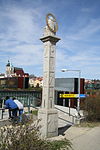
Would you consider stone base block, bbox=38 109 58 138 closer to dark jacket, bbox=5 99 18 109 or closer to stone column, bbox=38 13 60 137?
stone column, bbox=38 13 60 137

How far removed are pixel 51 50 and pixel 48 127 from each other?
3375 mm

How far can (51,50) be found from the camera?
834cm

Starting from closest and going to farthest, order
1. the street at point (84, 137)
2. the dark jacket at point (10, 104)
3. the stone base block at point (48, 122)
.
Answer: the street at point (84, 137)
the stone base block at point (48, 122)
the dark jacket at point (10, 104)

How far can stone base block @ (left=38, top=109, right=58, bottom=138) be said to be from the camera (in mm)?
7852

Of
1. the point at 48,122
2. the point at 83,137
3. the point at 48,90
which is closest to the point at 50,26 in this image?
the point at 48,90

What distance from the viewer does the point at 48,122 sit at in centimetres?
791

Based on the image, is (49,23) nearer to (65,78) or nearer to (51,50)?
(51,50)

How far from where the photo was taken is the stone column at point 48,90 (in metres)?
7.91

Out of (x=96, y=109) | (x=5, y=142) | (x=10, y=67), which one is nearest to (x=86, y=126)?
(x=96, y=109)

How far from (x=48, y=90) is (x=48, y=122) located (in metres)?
1.36

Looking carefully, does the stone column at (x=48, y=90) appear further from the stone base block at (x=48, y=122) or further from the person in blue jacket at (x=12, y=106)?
the person in blue jacket at (x=12, y=106)

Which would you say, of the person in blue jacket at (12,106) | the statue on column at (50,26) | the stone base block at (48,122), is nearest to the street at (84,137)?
the stone base block at (48,122)

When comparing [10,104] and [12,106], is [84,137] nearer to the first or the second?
[12,106]

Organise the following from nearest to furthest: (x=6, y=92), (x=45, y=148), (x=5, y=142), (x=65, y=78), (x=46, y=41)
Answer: (x=5, y=142)
(x=45, y=148)
(x=46, y=41)
(x=6, y=92)
(x=65, y=78)
